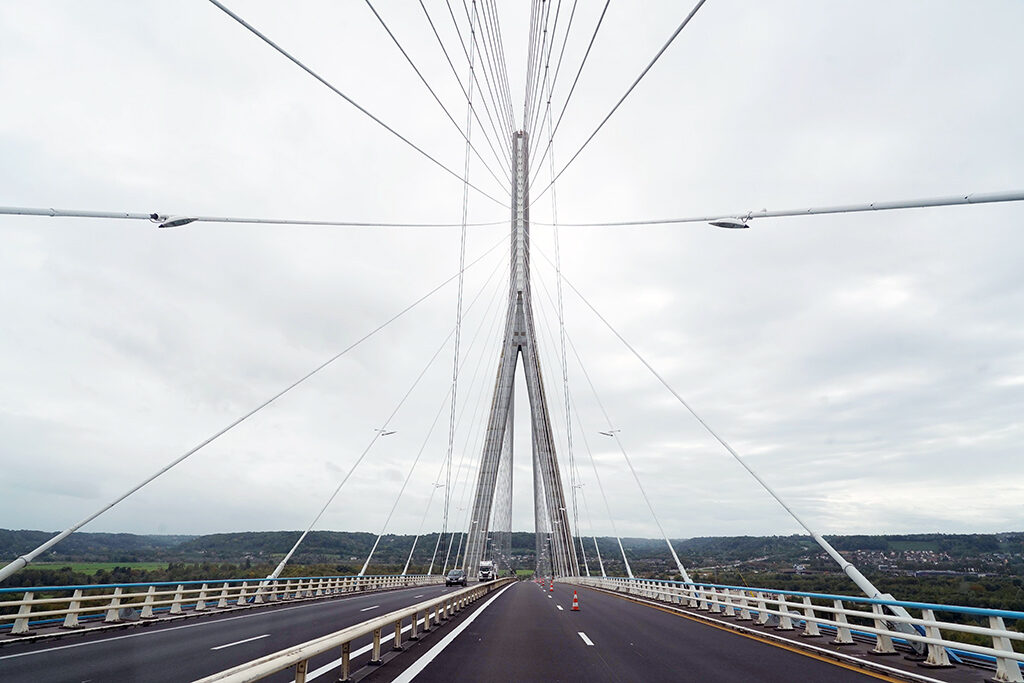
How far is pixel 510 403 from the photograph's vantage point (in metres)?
67.4

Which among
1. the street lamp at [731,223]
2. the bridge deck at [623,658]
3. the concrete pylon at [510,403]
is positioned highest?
the concrete pylon at [510,403]

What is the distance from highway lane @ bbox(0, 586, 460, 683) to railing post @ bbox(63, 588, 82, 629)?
956mm

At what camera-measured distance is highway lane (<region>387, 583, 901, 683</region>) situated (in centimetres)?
1013

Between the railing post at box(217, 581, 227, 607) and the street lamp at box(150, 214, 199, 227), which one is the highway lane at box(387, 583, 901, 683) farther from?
the railing post at box(217, 581, 227, 607)

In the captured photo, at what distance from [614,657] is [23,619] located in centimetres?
1420

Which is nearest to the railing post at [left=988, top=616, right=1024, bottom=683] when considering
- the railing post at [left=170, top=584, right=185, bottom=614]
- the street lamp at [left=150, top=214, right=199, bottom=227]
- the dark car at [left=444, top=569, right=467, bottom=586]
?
the street lamp at [left=150, top=214, right=199, bottom=227]

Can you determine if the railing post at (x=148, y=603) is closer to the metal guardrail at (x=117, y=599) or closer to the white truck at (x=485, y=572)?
the metal guardrail at (x=117, y=599)

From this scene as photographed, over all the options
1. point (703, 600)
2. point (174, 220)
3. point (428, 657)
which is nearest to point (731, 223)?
point (428, 657)

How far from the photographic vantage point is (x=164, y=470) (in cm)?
1612

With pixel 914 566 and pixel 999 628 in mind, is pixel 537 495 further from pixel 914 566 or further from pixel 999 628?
pixel 999 628

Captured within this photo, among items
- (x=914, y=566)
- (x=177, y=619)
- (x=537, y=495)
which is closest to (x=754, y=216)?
(x=177, y=619)

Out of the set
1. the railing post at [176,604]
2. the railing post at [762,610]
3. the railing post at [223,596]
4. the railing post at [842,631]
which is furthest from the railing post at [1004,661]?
the railing post at [223,596]

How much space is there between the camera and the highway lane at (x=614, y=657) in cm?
1013

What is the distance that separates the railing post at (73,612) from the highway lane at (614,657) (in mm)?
10321
